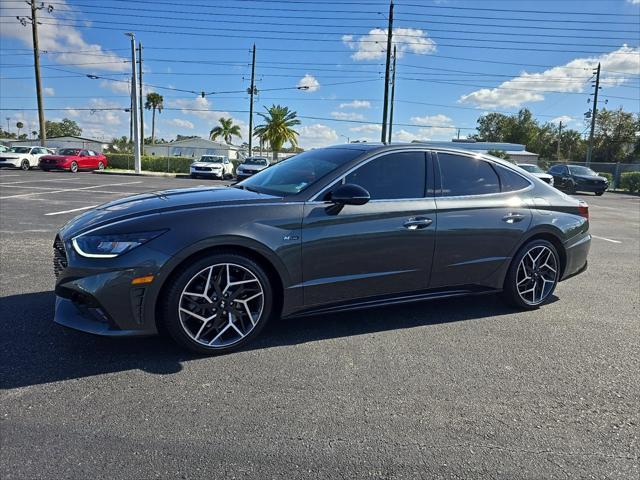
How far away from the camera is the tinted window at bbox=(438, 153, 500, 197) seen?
4.04m

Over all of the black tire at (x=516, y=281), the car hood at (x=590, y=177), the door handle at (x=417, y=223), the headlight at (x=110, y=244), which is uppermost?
the car hood at (x=590, y=177)

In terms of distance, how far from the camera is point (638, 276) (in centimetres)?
591

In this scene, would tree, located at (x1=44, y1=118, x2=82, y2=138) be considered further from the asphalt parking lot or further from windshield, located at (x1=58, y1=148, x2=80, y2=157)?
the asphalt parking lot

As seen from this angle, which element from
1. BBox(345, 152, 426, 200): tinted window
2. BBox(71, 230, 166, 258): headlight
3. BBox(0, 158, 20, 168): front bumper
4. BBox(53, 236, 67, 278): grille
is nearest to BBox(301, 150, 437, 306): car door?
BBox(345, 152, 426, 200): tinted window

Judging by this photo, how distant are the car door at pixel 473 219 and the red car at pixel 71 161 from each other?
2981 cm

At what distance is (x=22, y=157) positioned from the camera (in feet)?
92.0

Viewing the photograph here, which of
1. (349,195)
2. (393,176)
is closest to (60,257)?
(349,195)

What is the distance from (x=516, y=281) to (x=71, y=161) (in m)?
30.5

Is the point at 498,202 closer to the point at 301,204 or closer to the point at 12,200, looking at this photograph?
the point at 301,204

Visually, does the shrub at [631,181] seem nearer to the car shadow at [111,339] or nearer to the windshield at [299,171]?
the car shadow at [111,339]

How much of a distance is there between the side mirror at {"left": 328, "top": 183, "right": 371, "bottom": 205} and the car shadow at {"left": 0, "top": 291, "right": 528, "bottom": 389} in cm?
112

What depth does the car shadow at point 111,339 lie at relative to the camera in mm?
2955

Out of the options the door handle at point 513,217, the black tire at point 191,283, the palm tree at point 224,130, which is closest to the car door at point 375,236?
the black tire at point 191,283

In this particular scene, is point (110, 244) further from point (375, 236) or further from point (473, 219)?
point (473, 219)
